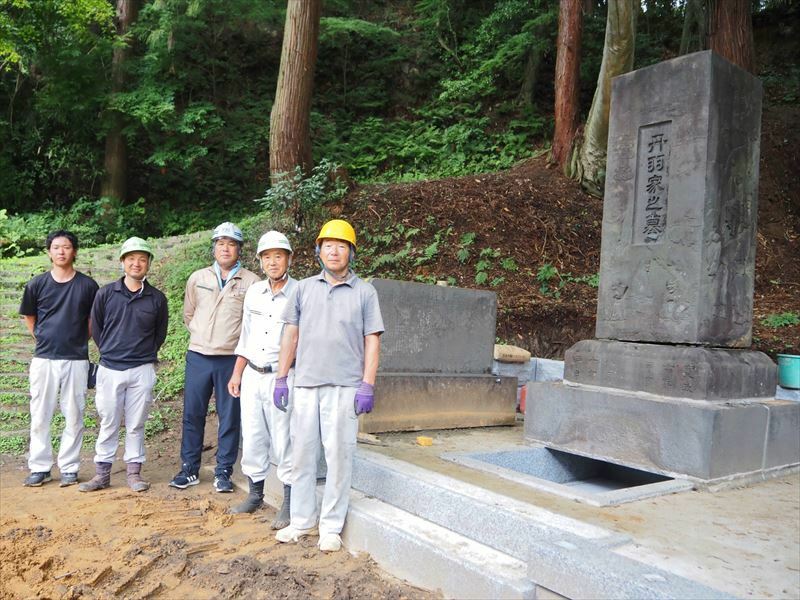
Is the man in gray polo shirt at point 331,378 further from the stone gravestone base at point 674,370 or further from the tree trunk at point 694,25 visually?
the tree trunk at point 694,25

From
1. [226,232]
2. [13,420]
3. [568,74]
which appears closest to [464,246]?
[568,74]

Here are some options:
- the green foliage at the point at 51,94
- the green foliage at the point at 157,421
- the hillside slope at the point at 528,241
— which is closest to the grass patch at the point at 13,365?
the green foliage at the point at 157,421

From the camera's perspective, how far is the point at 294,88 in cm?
1172

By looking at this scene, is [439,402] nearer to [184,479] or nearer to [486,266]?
[184,479]

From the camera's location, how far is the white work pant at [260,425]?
435 centimetres

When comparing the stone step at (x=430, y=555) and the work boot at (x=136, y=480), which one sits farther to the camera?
the work boot at (x=136, y=480)

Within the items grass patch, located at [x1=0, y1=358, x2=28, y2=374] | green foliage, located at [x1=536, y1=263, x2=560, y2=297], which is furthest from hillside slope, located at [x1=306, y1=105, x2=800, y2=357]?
grass patch, located at [x1=0, y1=358, x2=28, y2=374]

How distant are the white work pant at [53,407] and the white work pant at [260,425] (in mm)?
1582

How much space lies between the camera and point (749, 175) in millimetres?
4945

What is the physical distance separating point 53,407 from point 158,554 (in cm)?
212

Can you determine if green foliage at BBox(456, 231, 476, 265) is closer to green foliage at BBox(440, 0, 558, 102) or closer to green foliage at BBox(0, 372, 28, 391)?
green foliage at BBox(0, 372, 28, 391)

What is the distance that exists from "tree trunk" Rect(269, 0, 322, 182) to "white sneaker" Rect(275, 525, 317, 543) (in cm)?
859

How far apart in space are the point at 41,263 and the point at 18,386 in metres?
4.20

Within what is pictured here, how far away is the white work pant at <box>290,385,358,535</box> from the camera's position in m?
3.75
